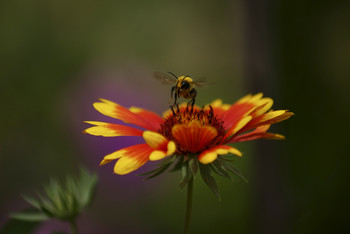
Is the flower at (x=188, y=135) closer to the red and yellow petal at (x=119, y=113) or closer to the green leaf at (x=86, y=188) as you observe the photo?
the red and yellow petal at (x=119, y=113)

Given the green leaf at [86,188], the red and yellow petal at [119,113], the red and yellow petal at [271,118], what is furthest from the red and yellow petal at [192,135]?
the green leaf at [86,188]

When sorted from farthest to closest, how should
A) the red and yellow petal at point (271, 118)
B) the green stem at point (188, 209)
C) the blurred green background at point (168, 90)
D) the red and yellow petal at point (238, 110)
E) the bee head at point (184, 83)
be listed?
the blurred green background at point (168, 90) < the bee head at point (184, 83) < the red and yellow petal at point (238, 110) < the red and yellow petal at point (271, 118) < the green stem at point (188, 209)

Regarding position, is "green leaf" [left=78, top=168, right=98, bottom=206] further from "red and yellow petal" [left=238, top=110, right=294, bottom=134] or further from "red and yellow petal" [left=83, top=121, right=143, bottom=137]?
"red and yellow petal" [left=238, top=110, right=294, bottom=134]

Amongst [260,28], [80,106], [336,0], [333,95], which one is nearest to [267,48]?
[260,28]

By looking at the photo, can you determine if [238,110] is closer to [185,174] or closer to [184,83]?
[184,83]

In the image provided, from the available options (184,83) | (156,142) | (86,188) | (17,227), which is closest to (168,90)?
(184,83)

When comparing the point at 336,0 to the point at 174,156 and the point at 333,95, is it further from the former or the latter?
the point at 174,156

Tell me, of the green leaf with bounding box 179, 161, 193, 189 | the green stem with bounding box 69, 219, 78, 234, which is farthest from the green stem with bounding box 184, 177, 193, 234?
the green stem with bounding box 69, 219, 78, 234
